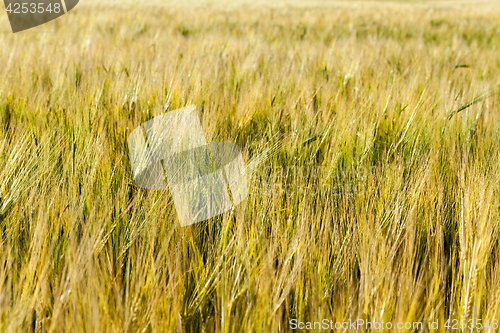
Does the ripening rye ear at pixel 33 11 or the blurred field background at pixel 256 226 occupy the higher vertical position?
the ripening rye ear at pixel 33 11

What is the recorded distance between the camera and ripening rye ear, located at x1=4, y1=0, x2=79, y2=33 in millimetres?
4652

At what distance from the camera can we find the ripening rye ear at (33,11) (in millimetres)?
4652

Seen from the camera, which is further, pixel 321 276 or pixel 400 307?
pixel 321 276

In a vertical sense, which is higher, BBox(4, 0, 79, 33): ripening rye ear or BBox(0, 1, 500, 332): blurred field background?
BBox(4, 0, 79, 33): ripening rye ear

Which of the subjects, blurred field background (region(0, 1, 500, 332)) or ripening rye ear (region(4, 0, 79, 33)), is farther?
ripening rye ear (region(4, 0, 79, 33))

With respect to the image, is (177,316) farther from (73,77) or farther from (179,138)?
(73,77)

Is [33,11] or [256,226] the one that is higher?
[33,11]

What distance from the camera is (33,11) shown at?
5523 millimetres

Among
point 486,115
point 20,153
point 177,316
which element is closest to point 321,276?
point 177,316

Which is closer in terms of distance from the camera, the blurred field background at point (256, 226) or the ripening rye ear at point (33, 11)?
the blurred field background at point (256, 226)

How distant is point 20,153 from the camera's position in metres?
0.86

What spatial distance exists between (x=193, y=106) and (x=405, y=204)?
746mm

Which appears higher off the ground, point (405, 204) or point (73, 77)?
point (73, 77)

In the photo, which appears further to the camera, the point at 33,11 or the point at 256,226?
the point at 33,11
